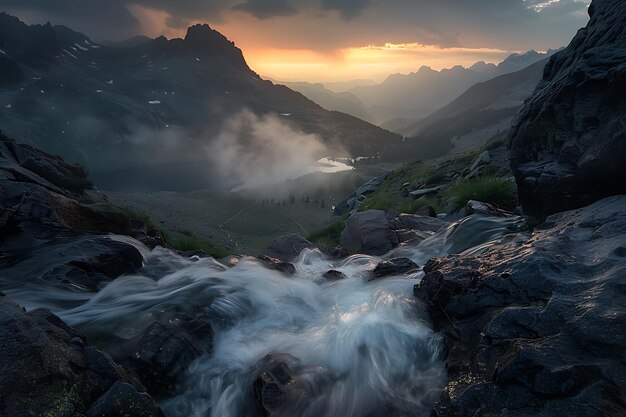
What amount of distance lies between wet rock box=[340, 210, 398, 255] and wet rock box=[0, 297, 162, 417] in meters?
14.5

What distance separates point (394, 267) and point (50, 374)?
36.9 ft

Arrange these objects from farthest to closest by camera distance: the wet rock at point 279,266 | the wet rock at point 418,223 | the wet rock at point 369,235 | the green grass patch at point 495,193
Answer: the wet rock at point 418,223 → the wet rock at point 369,235 → the green grass patch at point 495,193 → the wet rock at point 279,266

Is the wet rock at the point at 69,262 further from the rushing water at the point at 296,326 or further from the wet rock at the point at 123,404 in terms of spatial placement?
the wet rock at the point at 123,404

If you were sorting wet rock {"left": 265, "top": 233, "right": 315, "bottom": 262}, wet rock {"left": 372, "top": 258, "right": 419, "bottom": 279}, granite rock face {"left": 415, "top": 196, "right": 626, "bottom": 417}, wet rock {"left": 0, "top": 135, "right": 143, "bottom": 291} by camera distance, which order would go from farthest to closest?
1. wet rock {"left": 265, "top": 233, "right": 315, "bottom": 262}
2. wet rock {"left": 372, "top": 258, "right": 419, "bottom": 279}
3. wet rock {"left": 0, "top": 135, "right": 143, "bottom": 291}
4. granite rock face {"left": 415, "top": 196, "right": 626, "bottom": 417}

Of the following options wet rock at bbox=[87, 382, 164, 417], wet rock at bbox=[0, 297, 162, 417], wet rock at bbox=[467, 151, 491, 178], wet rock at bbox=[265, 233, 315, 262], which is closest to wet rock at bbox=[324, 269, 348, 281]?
wet rock at bbox=[265, 233, 315, 262]

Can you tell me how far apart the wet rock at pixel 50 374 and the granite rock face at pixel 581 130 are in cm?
1200

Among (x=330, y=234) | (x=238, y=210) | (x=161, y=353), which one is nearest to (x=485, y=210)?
(x=161, y=353)

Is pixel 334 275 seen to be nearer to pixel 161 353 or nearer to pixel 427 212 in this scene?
pixel 161 353

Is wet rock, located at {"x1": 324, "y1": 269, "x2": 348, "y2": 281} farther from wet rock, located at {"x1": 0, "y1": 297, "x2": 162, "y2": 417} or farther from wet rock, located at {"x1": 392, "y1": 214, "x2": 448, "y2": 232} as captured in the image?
wet rock, located at {"x1": 0, "y1": 297, "x2": 162, "y2": 417}

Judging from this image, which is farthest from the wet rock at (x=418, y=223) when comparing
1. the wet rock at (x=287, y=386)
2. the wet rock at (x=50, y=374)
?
the wet rock at (x=50, y=374)

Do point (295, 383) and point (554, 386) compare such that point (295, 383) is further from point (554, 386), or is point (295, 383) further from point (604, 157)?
point (604, 157)

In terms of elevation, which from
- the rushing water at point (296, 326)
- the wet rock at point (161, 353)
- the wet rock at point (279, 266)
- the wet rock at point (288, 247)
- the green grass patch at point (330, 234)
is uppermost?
the wet rock at point (161, 353)

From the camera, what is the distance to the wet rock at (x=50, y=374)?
18.6 feet

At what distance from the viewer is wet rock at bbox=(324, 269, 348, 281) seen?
15.9m
